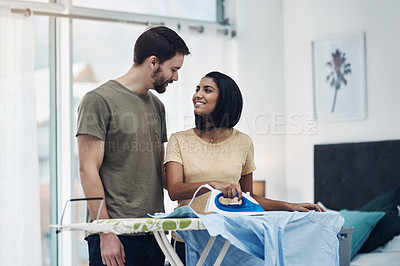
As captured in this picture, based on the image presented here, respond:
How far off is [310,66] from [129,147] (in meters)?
3.03

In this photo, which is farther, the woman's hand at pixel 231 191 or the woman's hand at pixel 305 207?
the woman's hand at pixel 305 207

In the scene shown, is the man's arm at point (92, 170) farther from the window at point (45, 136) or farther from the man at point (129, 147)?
the window at point (45, 136)

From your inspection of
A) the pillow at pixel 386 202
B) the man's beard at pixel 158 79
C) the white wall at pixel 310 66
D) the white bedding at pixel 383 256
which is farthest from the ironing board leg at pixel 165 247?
the white wall at pixel 310 66

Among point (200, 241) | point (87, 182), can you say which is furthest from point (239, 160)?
point (87, 182)

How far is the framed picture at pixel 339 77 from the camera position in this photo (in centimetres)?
431

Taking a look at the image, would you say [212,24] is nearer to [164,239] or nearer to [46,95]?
[46,95]

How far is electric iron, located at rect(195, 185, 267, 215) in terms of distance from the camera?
1.74 m

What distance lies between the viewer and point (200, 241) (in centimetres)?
187

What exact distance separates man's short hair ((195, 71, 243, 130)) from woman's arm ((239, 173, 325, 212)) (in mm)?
227

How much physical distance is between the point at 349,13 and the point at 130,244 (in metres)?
3.13

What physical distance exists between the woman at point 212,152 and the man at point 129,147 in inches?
3.3

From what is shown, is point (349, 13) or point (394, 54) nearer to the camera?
point (394, 54)

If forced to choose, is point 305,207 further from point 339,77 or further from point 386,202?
point 339,77

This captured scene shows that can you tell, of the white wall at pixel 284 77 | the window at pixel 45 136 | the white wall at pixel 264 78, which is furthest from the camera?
the white wall at pixel 264 78
